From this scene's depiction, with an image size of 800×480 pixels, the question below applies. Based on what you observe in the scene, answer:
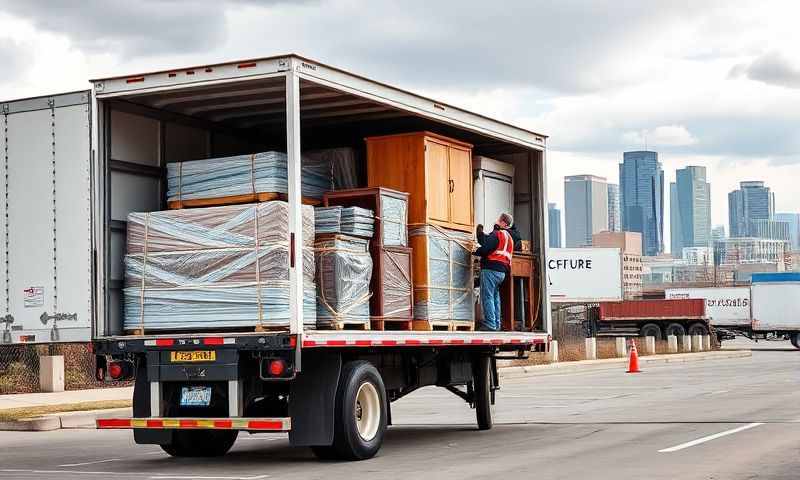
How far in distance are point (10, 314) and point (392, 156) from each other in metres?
4.45

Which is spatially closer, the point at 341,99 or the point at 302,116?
the point at 341,99

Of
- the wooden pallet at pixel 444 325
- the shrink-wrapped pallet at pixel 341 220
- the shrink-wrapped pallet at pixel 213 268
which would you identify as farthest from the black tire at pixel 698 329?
the shrink-wrapped pallet at pixel 213 268

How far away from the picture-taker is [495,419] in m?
18.1

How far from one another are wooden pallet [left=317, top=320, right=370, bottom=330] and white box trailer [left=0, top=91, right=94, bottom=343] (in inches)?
90.5

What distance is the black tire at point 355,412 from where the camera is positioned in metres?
11.8

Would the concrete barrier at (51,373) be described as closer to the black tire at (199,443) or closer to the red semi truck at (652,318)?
the black tire at (199,443)

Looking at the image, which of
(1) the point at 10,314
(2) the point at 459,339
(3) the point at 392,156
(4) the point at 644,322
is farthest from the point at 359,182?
(4) the point at 644,322

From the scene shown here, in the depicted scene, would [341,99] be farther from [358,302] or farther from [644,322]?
[644,322]

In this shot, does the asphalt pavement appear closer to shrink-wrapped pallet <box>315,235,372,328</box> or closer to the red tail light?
the red tail light

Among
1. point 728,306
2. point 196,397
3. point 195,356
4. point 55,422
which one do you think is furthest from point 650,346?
point 195,356

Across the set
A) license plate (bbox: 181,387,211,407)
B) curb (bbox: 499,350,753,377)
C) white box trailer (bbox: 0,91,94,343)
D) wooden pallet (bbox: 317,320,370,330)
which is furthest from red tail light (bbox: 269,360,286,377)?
curb (bbox: 499,350,753,377)

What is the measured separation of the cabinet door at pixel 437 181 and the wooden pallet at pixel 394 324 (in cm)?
120

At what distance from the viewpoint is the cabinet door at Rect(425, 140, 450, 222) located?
541 inches

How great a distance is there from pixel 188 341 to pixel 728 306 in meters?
54.8
